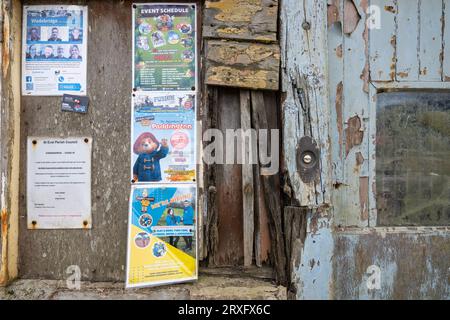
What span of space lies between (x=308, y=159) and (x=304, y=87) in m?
0.38

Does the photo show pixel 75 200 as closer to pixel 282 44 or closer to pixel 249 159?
pixel 249 159

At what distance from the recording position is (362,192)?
2332 mm

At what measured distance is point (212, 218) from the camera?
231 cm

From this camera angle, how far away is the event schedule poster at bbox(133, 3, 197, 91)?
2.32 meters

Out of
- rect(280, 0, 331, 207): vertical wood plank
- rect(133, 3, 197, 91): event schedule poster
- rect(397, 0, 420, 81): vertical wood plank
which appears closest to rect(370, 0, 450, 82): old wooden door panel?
rect(397, 0, 420, 81): vertical wood plank

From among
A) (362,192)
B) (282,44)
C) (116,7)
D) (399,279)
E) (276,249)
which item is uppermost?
(116,7)

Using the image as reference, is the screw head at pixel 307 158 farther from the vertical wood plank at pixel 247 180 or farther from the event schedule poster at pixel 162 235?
the event schedule poster at pixel 162 235

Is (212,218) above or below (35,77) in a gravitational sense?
below

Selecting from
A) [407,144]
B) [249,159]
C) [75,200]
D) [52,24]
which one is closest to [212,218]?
[249,159]

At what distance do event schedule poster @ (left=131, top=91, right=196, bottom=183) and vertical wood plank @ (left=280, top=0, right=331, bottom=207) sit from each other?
1.72ft

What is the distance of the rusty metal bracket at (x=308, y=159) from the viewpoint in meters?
2.21

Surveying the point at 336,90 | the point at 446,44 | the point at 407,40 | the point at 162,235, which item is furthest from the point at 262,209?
the point at 446,44

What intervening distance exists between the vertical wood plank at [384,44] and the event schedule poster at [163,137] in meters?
1.02

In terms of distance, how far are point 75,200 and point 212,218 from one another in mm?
764
